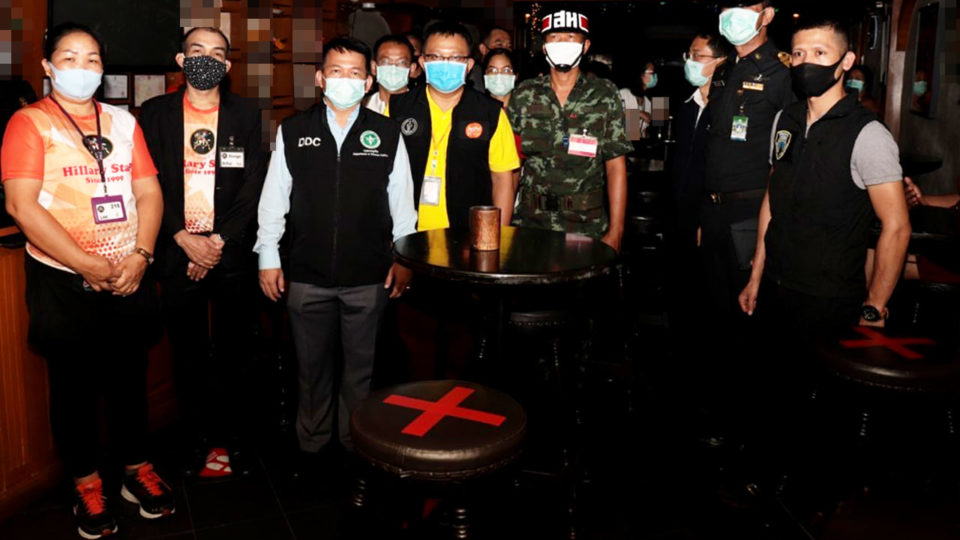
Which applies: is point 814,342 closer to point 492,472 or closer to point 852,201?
point 852,201

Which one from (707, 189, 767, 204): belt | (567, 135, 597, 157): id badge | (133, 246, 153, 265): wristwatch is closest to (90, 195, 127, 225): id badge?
(133, 246, 153, 265): wristwatch

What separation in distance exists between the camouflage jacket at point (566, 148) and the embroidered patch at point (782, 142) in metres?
0.69

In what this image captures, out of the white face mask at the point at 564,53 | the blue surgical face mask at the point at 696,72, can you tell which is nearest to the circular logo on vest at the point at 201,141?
the white face mask at the point at 564,53

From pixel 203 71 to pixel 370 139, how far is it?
2.14ft

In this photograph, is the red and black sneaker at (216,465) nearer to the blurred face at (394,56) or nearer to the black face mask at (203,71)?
the black face mask at (203,71)

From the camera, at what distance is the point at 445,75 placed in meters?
3.10

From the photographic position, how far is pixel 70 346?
8.53 ft

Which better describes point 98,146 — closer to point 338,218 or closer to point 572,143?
point 338,218

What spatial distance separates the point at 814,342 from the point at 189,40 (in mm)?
2345

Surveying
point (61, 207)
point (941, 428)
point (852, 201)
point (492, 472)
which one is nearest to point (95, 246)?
point (61, 207)

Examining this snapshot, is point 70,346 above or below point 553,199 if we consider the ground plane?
below

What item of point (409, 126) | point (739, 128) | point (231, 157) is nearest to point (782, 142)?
point (739, 128)

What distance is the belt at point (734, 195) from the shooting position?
340cm

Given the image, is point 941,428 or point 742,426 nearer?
point 941,428
